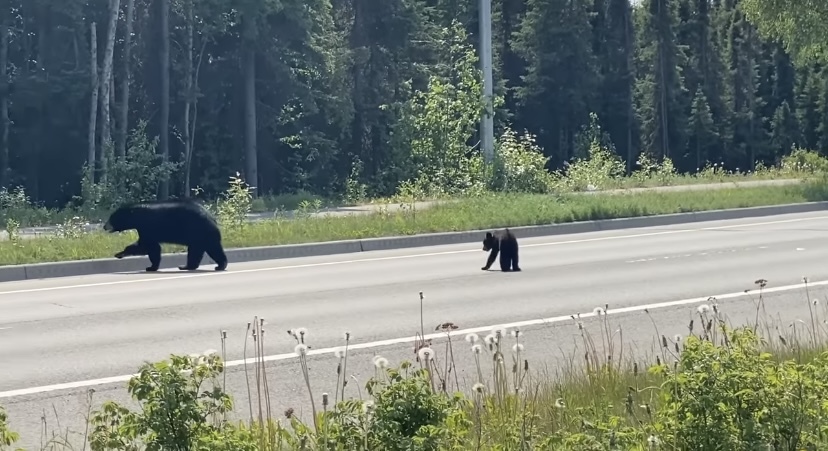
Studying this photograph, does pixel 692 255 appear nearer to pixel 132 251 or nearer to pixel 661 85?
pixel 132 251

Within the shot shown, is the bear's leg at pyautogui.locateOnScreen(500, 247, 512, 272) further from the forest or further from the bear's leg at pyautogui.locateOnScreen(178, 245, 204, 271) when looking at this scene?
the forest

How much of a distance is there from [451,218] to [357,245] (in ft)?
10.8

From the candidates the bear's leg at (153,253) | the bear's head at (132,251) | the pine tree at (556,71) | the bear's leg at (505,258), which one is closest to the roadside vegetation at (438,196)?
the bear's head at (132,251)

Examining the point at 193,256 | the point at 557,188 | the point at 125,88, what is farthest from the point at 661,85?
the point at 193,256

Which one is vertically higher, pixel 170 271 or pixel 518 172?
pixel 518 172

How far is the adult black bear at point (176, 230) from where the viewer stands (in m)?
16.5

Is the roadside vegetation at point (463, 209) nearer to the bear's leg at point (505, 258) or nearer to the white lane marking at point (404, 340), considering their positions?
the bear's leg at point (505, 258)

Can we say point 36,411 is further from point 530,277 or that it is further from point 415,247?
point 415,247

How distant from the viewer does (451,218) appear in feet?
75.8

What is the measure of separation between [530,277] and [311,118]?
106 feet

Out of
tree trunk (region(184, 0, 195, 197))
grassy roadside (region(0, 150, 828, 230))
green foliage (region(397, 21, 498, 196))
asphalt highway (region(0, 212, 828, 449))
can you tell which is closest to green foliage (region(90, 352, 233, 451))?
asphalt highway (region(0, 212, 828, 449))

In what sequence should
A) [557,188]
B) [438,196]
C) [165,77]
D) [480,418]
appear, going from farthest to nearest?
1. [165,77]
2. [557,188]
3. [438,196]
4. [480,418]

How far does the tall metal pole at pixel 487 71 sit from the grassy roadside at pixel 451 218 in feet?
11.6

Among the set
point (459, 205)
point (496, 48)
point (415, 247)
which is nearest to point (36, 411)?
point (415, 247)
